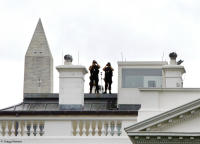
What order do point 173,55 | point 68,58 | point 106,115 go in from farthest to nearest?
point 173,55, point 68,58, point 106,115

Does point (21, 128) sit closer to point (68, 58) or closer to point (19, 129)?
point (19, 129)

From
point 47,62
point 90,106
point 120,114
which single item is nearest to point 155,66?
point 90,106

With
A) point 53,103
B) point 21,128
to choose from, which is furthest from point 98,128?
point 53,103

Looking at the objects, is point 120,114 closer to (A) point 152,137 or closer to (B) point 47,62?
(A) point 152,137


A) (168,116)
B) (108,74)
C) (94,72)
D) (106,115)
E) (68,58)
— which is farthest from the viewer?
(94,72)

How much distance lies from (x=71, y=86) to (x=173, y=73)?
184 inches

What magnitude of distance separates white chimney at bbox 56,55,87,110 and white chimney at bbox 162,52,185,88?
383 cm

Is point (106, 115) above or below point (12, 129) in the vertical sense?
above

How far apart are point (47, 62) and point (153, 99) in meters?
104

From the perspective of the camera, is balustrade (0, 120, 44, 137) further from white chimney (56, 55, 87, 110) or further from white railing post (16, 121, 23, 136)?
white chimney (56, 55, 87, 110)

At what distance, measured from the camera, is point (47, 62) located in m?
155

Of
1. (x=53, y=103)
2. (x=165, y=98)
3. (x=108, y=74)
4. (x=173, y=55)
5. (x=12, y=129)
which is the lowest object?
(x=12, y=129)

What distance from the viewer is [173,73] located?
186ft

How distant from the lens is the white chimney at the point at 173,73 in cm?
5625
